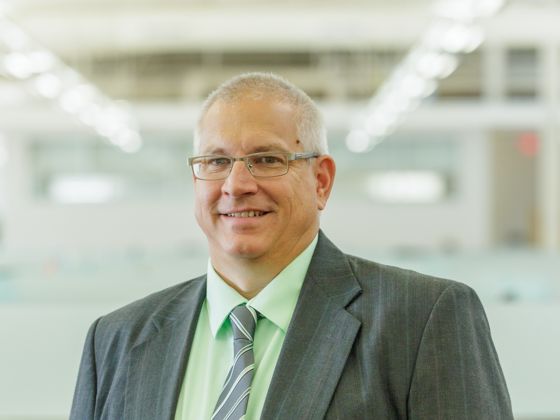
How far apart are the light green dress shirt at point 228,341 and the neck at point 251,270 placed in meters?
0.01

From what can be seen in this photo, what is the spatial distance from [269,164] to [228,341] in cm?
35

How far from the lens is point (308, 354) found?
4.82ft

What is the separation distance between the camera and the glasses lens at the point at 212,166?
5.08ft

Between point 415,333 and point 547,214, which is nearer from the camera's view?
point 415,333

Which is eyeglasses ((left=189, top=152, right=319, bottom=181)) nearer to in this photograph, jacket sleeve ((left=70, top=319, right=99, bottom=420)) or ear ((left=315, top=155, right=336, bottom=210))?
ear ((left=315, top=155, right=336, bottom=210))

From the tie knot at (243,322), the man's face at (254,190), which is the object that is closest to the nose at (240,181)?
the man's face at (254,190)

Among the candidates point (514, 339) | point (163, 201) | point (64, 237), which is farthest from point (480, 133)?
point (514, 339)

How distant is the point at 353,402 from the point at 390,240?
49.6 ft

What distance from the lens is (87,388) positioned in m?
1.61

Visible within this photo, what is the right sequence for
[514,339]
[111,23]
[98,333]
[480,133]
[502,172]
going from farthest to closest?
1. [502,172]
2. [480,133]
3. [111,23]
4. [514,339]
5. [98,333]

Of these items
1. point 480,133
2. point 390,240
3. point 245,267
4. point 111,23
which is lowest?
point 390,240

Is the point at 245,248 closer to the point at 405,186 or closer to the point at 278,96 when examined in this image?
→ the point at 278,96

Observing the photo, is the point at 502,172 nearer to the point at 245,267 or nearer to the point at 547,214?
the point at 547,214

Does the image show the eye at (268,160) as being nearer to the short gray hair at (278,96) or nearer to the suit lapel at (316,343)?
the short gray hair at (278,96)
